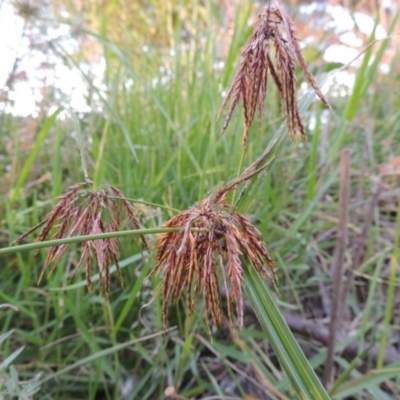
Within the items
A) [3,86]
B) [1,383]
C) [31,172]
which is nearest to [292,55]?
[1,383]

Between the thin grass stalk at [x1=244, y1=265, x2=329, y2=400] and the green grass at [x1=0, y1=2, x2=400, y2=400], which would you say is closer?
the thin grass stalk at [x1=244, y1=265, x2=329, y2=400]

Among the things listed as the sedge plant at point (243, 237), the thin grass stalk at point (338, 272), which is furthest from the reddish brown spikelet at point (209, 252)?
the thin grass stalk at point (338, 272)

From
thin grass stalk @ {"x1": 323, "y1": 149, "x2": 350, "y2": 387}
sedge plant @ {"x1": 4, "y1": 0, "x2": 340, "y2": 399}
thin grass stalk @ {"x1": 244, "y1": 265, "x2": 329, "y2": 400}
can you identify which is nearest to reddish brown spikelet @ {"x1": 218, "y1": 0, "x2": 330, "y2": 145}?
sedge plant @ {"x1": 4, "y1": 0, "x2": 340, "y2": 399}

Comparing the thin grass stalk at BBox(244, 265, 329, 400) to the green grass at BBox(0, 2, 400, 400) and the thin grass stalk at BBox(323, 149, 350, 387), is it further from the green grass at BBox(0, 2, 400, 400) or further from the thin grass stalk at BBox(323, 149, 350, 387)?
the thin grass stalk at BBox(323, 149, 350, 387)

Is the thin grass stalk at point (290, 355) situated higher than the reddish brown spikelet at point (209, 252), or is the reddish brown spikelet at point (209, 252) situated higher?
the reddish brown spikelet at point (209, 252)

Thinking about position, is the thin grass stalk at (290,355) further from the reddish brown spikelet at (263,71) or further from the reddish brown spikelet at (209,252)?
the reddish brown spikelet at (263,71)

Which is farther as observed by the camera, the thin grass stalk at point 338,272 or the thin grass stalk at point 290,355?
the thin grass stalk at point 338,272

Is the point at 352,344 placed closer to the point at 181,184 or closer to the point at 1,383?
the point at 181,184

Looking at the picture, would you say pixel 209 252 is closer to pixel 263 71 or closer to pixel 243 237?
pixel 243 237
